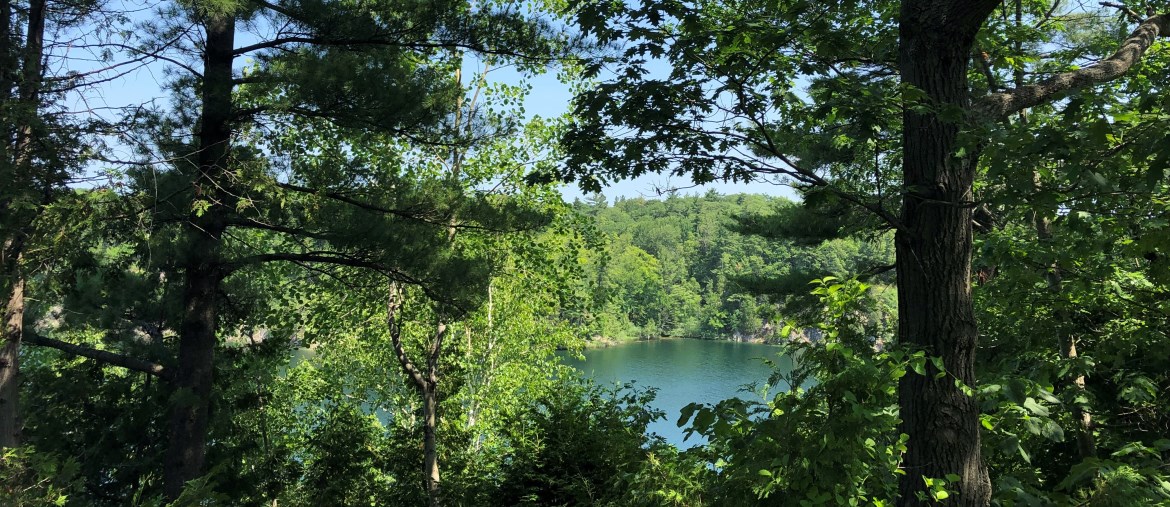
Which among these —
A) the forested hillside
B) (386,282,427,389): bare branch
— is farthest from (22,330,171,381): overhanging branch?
the forested hillside

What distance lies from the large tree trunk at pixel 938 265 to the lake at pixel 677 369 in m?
11.7

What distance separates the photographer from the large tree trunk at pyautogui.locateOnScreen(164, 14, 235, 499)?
4637mm

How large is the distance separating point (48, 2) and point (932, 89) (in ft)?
17.2

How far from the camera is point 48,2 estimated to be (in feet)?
14.4

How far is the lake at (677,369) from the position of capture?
2237cm

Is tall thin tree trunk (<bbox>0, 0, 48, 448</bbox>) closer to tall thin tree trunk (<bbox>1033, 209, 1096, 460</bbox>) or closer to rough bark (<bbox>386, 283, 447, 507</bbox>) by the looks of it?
rough bark (<bbox>386, 283, 447, 507</bbox>)

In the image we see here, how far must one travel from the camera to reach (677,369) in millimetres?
33312

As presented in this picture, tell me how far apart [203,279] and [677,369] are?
97.3 feet

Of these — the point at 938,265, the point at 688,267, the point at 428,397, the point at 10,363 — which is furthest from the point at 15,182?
the point at 688,267

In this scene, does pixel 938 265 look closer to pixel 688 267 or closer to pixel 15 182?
pixel 15 182

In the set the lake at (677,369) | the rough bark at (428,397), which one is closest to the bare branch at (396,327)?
the rough bark at (428,397)

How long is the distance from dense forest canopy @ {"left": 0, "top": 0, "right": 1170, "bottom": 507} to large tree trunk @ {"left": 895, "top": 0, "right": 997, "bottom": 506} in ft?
0.03

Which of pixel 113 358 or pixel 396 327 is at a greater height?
pixel 396 327

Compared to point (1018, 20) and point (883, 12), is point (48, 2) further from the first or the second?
point (1018, 20)
